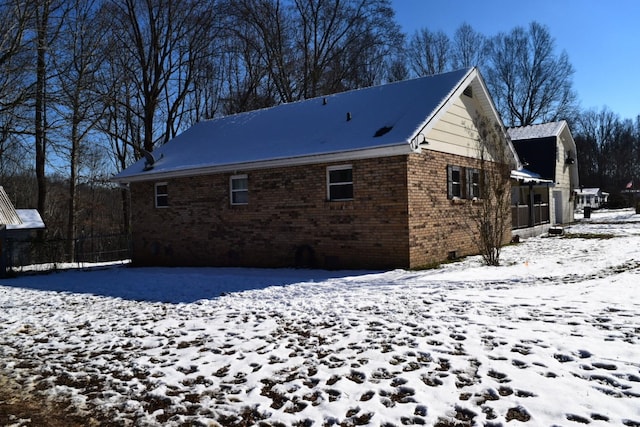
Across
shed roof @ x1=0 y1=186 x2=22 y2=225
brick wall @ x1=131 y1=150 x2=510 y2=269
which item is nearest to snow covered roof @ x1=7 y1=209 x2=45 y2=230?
shed roof @ x1=0 y1=186 x2=22 y2=225

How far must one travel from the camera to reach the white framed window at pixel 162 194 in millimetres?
16031

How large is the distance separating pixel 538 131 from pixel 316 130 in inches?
792

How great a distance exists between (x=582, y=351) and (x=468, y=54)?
148ft

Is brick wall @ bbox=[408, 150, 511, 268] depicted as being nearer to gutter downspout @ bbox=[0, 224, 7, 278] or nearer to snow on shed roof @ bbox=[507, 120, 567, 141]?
gutter downspout @ bbox=[0, 224, 7, 278]

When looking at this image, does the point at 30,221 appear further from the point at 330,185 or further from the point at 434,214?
the point at 434,214

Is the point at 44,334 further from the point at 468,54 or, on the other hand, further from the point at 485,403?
the point at 468,54

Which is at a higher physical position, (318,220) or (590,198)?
(590,198)

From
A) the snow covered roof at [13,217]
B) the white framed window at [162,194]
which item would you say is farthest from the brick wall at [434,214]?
the snow covered roof at [13,217]

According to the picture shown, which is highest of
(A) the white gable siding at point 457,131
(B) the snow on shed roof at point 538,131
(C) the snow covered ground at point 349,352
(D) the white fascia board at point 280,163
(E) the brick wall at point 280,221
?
(B) the snow on shed roof at point 538,131

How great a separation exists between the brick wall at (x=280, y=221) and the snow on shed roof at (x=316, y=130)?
0.50m

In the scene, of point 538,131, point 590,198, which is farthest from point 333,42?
point 590,198

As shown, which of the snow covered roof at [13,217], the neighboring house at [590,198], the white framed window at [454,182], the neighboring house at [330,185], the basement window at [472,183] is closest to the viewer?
the neighboring house at [330,185]

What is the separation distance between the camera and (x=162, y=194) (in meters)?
16.2

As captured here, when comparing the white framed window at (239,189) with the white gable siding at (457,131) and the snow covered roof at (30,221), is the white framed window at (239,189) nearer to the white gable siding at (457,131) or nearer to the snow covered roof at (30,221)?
the white gable siding at (457,131)
